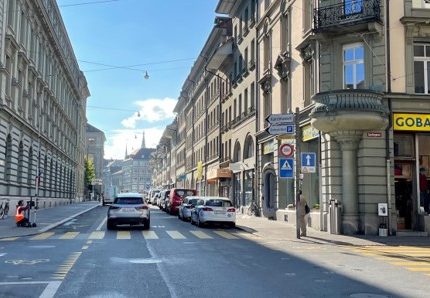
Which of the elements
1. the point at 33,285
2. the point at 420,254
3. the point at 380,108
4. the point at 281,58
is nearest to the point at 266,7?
the point at 281,58

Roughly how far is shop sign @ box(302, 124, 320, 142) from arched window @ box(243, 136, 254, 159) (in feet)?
37.0

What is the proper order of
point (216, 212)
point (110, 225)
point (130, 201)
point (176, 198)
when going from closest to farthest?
point (110, 225) → point (130, 201) → point (216, 212) → point (176, 198)

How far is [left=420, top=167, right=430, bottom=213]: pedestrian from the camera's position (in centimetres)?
2225

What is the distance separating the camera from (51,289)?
28.3 feet

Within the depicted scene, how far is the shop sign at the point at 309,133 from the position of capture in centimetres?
2444

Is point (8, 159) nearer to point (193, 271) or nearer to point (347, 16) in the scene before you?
point (347, 16)

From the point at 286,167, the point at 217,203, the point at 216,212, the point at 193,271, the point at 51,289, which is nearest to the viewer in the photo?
the point at 51,289

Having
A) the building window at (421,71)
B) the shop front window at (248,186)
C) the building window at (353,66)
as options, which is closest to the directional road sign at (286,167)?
the building window at (353,66)

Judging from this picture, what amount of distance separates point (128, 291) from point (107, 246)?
285 inches

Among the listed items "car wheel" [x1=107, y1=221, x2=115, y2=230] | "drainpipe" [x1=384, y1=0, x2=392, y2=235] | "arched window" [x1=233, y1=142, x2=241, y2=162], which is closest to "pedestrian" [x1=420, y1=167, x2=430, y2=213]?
"drainpipe" [x1=384, y1=0, x2=392, y2=235]

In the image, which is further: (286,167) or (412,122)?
(412,122)

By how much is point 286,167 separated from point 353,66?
5713mm

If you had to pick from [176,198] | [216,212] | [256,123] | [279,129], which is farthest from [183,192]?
[279,129]

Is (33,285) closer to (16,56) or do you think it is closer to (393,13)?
(393,13)
